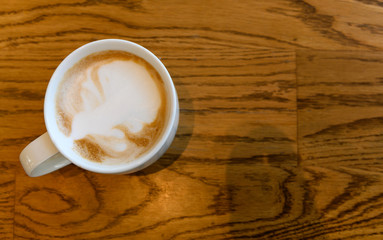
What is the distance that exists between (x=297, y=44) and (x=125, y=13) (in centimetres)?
32

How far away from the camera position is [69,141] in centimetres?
51

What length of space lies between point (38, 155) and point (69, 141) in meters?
0.05

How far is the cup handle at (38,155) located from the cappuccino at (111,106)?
1.4 inches

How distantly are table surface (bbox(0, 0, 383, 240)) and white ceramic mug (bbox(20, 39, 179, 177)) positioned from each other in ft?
0.26

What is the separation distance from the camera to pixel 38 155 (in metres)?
Answer: 0.47

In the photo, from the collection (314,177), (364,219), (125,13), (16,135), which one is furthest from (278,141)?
(16,135)

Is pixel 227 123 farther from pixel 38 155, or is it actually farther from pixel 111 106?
pixel 38 155

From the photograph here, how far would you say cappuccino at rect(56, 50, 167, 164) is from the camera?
51 centimetres

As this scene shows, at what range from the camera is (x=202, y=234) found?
557mm

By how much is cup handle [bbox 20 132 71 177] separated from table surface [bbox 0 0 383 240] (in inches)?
3.4

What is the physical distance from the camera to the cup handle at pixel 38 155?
471mm

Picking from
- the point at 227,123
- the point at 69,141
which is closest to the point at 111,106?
the point at 69,141

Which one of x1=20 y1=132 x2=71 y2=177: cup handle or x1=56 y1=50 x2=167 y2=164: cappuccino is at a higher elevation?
x1=56 y1=50 x2=167 y2=164: cappuccino

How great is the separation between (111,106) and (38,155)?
5.0 inches
